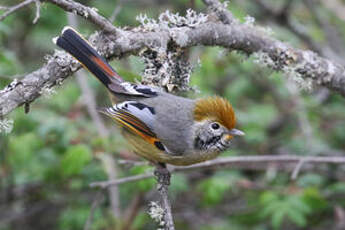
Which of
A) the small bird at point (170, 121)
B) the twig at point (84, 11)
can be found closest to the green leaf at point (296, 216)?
the small bird at point (170, 121)

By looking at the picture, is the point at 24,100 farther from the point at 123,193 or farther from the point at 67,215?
the point at 123,193

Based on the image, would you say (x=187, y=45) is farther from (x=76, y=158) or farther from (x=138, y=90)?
(x=76, y=158)

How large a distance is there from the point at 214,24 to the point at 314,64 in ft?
2.94

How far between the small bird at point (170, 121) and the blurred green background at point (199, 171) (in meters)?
0.19

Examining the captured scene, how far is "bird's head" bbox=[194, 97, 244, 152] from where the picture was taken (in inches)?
140

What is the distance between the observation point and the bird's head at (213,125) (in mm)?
3551

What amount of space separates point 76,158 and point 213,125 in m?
1.49

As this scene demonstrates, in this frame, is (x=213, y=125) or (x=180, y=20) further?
(x=213, y=125)

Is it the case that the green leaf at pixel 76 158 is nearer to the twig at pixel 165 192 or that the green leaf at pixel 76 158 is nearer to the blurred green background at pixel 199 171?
the blurred green background at pixel 199 171

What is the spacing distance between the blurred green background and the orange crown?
1.52 ft

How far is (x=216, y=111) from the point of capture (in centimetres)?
357

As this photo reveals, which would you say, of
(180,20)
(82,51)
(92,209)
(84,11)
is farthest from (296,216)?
(84,11)

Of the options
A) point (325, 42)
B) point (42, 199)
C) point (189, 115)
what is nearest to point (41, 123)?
point (42, 199)

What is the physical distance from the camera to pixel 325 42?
7.51 m
